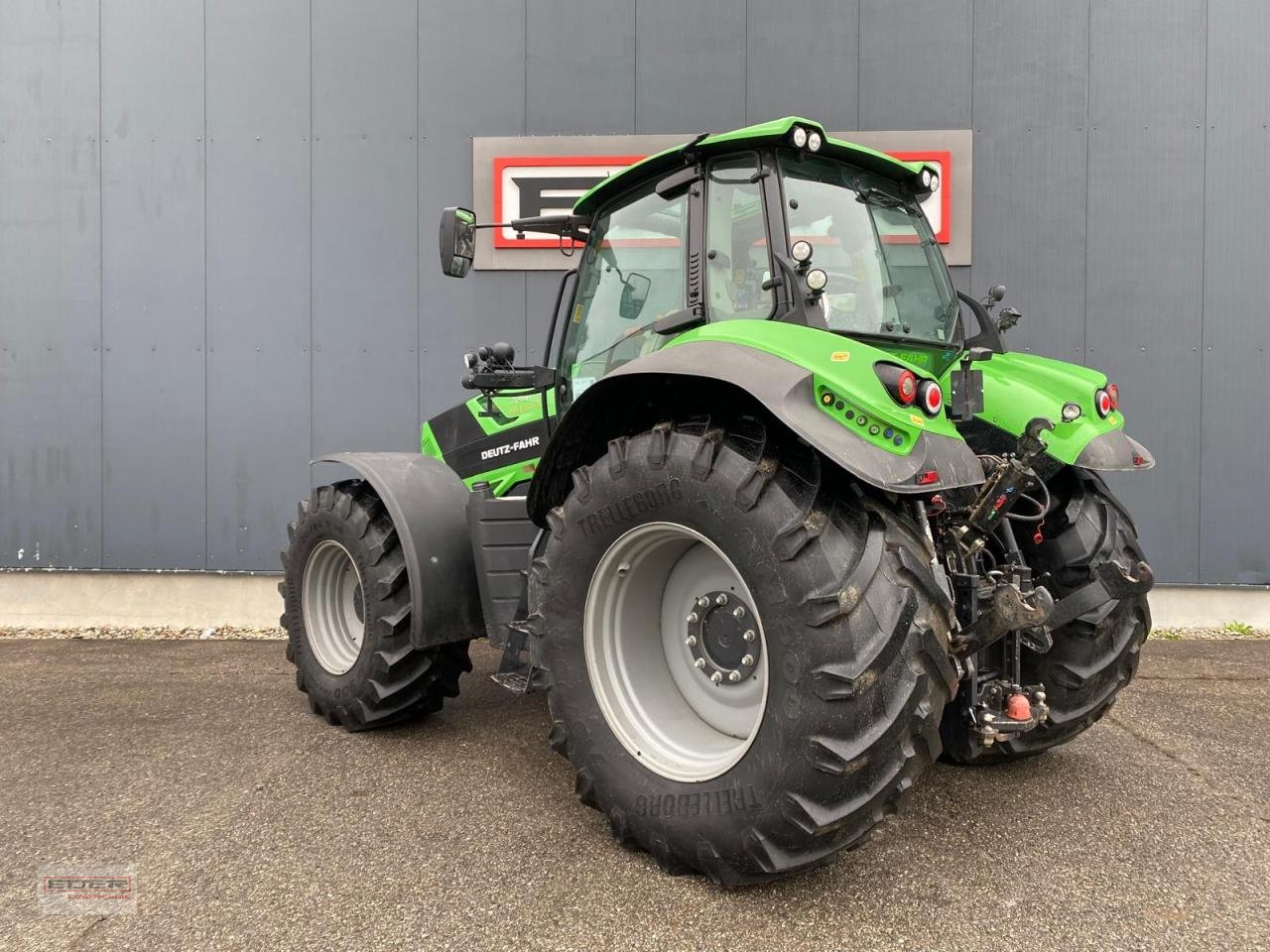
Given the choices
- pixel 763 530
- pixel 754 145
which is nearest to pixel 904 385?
pixel 763 530

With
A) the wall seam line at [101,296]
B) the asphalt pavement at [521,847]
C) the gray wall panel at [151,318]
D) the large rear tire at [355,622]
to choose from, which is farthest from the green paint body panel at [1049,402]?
the wall seam line at [101,296]

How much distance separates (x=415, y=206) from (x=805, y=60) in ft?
9.52

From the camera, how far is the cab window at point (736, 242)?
7.84ft

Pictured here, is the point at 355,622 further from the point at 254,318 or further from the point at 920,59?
the point at 920,59

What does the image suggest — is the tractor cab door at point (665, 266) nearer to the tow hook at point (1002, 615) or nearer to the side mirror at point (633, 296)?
the side mirror at point (633, 296)

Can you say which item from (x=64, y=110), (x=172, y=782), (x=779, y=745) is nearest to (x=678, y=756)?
(x=779, y=745)

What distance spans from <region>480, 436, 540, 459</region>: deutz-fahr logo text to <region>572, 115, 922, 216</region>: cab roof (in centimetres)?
99

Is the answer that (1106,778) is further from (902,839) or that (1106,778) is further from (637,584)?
(637,584)

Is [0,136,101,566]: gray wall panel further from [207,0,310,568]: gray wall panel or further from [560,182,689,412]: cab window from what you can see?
[560,182,689,412]: cab window

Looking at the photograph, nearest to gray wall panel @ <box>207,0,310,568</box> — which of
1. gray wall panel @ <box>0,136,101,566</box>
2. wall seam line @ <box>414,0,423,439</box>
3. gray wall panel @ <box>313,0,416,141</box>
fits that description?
gray wall panel @ <box>313,0,416,141</box>

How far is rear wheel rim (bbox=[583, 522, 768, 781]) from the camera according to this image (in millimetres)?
2170

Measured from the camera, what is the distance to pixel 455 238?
285cm

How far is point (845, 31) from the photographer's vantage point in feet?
17.1

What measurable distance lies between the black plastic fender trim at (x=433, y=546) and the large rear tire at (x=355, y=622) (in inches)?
5.2
